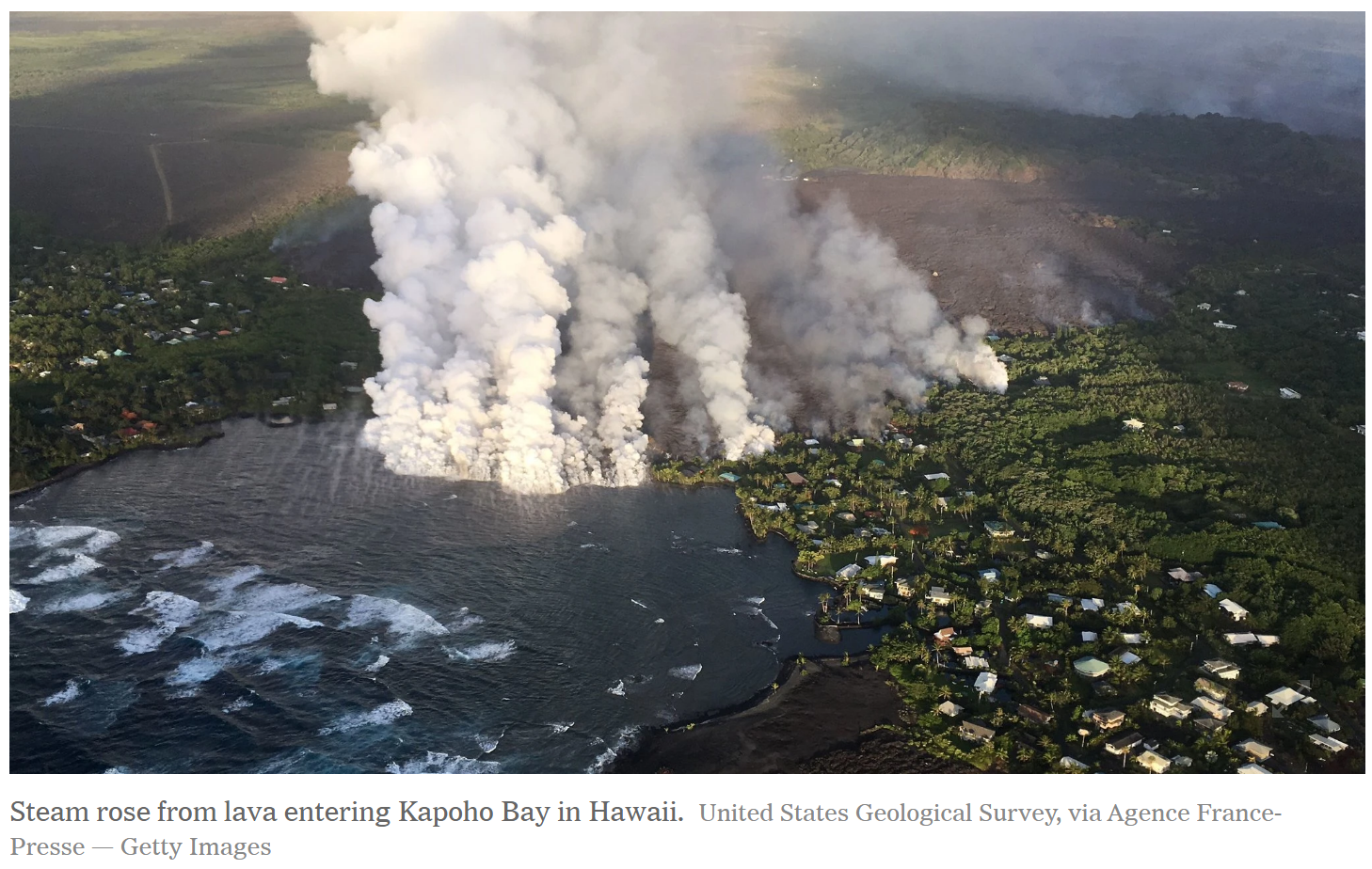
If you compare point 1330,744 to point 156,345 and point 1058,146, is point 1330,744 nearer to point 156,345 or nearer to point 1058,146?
point 156,345

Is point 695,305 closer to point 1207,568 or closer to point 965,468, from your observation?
point 965,468

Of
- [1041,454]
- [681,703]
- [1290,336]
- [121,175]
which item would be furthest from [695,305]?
[121,175]

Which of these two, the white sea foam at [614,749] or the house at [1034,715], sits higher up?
the white sea foam at [614,749]

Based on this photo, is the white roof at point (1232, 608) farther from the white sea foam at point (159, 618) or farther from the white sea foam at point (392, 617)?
the white sea foam at point (159, 618)

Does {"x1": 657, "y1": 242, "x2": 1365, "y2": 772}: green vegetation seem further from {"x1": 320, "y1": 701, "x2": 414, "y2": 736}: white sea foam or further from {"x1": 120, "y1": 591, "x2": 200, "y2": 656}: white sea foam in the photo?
{"x1": 120, "y1": 591, "x2": 200, "y2": 656}: white sea foam

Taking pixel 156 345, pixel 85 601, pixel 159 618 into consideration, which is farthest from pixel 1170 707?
pixel 156 345

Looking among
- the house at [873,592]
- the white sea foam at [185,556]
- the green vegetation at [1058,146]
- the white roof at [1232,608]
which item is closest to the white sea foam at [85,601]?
the white sea foam at [185,556]
